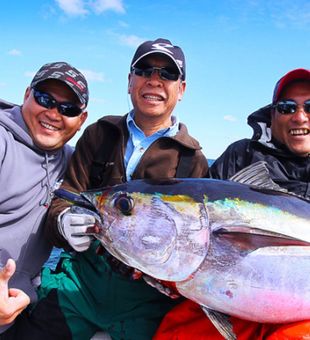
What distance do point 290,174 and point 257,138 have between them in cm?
55

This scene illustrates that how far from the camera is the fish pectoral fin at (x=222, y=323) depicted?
267 centimetres

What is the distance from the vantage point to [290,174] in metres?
4.17

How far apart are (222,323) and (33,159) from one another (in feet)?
7.91

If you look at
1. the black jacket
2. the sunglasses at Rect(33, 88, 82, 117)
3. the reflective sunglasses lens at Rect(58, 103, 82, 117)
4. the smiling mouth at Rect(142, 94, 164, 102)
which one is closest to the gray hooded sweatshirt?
the sunglasses at Rect(33, 88, 82, 117)

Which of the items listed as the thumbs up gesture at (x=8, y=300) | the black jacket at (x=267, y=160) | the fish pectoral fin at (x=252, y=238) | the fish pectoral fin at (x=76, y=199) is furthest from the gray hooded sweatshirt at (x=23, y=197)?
the fish pectoral fin at (x=252, y=238)

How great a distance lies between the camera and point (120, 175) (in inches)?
159

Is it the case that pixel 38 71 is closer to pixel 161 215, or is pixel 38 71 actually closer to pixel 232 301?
pixel 161 215

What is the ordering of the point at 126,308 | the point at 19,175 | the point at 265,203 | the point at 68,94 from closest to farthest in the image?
the point at 265,203, the point at 126,308, the point at 19,175, the point at 68,94

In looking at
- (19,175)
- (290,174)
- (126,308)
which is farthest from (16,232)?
(290,174)

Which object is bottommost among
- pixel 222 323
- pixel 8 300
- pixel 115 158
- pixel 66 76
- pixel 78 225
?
pixel 8 300

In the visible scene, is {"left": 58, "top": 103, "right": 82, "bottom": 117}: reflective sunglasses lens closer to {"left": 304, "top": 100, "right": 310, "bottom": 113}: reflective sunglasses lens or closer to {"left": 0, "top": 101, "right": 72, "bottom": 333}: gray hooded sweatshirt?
{"left": 0, "top": 101, "right": 72, "bottom": 333}: gray hooded sweatshirt

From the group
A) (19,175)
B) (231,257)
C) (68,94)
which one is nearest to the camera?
(231,257)

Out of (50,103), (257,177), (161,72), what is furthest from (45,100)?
(257,177)

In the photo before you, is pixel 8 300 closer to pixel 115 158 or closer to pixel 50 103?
pixel 115 158
